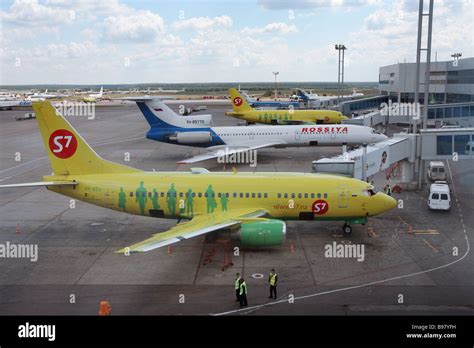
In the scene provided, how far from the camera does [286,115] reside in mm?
82938

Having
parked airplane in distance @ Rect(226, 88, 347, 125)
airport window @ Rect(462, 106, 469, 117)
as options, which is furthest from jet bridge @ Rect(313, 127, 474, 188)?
parked airplane in distance @ Rect(226, 88, 347, 125)

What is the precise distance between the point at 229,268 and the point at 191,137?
34.7m

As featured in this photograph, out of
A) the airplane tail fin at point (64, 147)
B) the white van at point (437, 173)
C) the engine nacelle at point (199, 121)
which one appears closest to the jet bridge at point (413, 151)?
the white van at point (437, 173)

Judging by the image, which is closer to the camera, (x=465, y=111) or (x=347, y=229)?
(x=347, y=229)

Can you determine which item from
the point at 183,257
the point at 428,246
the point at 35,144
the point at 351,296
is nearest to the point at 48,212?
the point at 183,257

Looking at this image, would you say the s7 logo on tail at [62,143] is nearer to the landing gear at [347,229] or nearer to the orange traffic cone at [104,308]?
the orange traffic cone at [104,308]

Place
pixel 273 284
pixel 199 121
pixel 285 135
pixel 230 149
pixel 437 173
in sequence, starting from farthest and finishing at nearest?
pixel 199 121 < pixel 285 135 < pixel 230 149 < pixel 437 173 < pixel 273 284

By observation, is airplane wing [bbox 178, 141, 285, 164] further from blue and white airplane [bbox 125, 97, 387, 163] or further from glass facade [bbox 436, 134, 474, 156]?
glass facade [bbox 436, 134, 474, 156]

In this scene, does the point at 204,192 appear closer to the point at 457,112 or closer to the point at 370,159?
the point at 370,159

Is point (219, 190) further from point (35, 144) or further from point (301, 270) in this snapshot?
point (35, 144)

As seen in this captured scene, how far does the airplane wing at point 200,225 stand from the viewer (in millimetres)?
22172

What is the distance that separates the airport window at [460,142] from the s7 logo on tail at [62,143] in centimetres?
3195

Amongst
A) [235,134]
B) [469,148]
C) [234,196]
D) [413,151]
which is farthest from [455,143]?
[235,134]

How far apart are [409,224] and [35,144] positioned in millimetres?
60695
